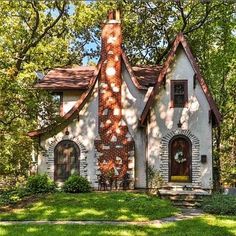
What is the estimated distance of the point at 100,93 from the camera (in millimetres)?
20094

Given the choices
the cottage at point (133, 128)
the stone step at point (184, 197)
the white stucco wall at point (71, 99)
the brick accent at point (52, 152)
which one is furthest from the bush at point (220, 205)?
the white stucco wall at point (71, 99)

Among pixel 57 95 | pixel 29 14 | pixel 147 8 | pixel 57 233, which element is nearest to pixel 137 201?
pixel 57 233

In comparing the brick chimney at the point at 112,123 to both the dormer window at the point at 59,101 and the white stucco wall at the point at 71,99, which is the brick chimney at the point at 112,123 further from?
the dormer window at the point at 59,101

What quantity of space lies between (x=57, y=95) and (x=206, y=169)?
875cm

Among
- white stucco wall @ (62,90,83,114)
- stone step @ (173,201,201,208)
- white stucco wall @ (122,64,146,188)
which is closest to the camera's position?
stone step @ (173,201,201,208)

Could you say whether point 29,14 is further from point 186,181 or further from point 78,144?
point 186,181

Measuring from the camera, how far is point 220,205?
14172 millimetres

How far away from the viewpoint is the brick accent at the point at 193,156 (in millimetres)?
19219

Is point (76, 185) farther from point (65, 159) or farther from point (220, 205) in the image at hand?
point (220, 205)

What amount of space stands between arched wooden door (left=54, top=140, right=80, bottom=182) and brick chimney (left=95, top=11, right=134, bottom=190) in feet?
4.08

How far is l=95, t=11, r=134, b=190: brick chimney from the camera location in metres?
19.5

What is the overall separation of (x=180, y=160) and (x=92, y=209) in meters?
7.32

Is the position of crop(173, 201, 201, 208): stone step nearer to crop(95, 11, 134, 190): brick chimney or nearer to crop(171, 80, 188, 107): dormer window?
crop(95, 11, 134, 190): brick chimney

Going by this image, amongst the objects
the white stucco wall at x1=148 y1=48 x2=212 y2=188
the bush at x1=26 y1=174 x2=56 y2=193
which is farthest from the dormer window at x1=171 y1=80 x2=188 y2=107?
the bush at x1=26 y1=174 x2=56 y2=193
